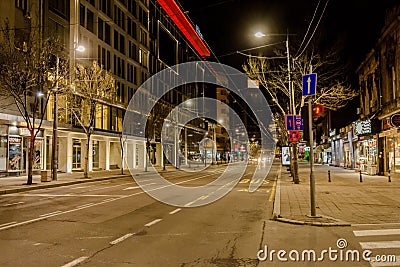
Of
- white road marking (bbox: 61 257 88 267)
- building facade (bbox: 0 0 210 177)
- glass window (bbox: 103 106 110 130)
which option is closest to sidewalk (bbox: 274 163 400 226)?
white road marking (bbox: 61 257 88 267)

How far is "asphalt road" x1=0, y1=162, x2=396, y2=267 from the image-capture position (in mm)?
7621

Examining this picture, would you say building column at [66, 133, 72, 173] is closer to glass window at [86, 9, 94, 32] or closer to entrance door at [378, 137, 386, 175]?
glass window at [86, 9, 94, 32]

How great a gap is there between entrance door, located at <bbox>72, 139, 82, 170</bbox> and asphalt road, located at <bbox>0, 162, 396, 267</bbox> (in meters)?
28.0

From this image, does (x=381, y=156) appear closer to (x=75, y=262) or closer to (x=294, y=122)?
(x=294, y=122)

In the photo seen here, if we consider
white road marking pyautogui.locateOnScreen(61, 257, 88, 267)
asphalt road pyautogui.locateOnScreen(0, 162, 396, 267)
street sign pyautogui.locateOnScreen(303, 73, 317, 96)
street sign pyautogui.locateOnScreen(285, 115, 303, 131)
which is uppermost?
street sign pyautogui.locateOnScreen(303, 73, 317, 96)

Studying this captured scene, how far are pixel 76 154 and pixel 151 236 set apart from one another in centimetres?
3624

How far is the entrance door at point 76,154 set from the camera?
1708 inches

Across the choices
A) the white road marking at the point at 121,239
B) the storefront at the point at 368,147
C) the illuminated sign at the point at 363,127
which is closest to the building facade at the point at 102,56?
the illuminated sign at the point at 363,127

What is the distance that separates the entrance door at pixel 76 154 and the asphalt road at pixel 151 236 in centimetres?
2803

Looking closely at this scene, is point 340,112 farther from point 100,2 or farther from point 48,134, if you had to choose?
point 48,134

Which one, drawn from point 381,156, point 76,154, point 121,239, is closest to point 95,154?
point 76,154

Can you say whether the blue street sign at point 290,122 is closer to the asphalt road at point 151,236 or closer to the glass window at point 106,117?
the asphalt road at point 151,236

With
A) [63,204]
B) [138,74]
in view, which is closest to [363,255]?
[63,204]

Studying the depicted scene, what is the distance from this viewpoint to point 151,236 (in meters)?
9.87
